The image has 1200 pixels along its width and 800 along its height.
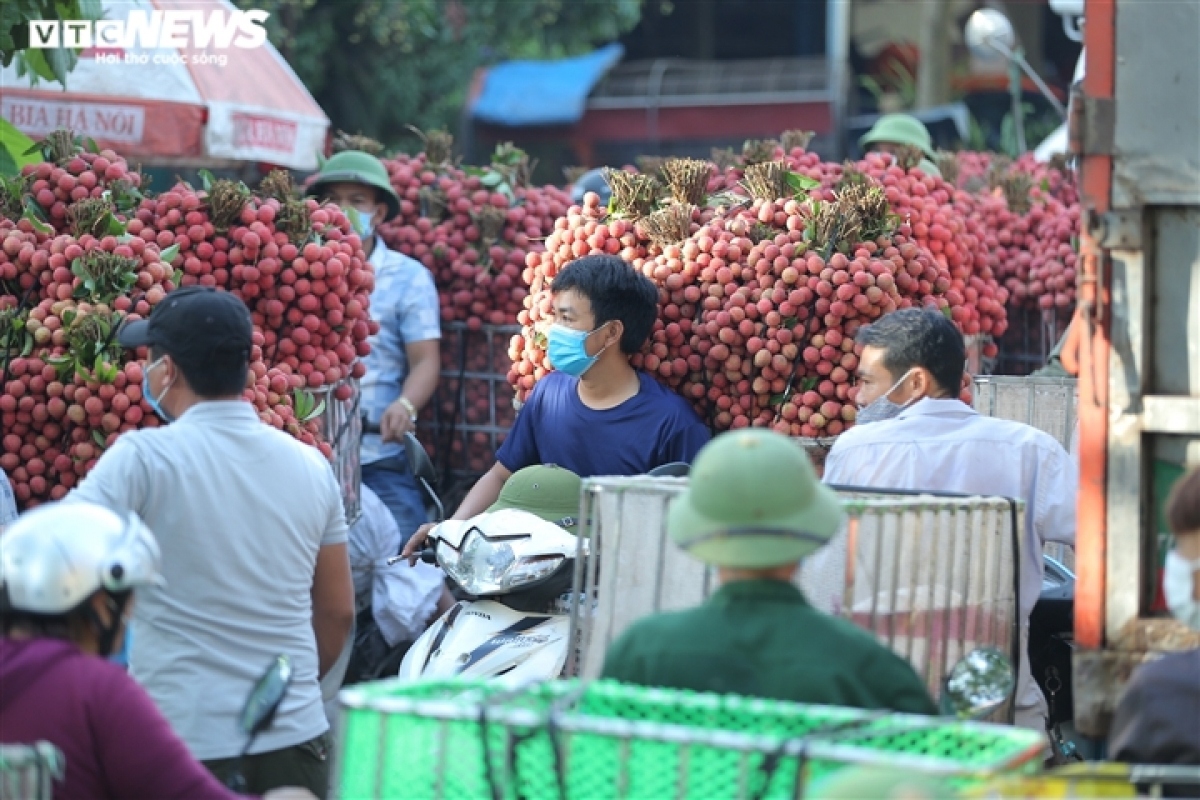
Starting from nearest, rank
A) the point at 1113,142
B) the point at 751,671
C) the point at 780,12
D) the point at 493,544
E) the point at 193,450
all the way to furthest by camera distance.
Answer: the point at 751,671 < the point at 1113,142 < the point at 193,450 < the point at 493,544 < the point at 780,12

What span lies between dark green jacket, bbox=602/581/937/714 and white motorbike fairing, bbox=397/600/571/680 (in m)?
1.77

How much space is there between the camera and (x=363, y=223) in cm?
647

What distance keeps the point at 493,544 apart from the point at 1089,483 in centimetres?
179

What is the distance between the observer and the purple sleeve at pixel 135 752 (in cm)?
276

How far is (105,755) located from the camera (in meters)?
2.77

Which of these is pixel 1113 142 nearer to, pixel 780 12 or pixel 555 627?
pixel 555 627

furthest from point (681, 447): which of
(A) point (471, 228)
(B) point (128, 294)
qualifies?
(A) point (471, 228)

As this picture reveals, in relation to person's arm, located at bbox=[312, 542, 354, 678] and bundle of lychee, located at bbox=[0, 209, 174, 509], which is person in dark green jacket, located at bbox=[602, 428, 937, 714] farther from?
bundle of lychee, located at bbox=[0, 209, 174, 509]

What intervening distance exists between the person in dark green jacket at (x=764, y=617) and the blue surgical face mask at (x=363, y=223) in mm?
3409

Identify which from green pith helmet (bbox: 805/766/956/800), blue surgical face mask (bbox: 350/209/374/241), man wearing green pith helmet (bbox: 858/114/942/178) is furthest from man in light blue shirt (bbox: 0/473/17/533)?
man wearing green pith helmet (bbox: 858/114/942/178)

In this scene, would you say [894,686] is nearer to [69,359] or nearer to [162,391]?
[162,391]

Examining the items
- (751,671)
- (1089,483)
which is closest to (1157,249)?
(1089,483)

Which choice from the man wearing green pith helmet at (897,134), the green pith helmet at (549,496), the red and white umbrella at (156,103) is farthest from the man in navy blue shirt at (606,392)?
the red and white umbrella at (156,103)

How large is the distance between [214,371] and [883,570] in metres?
1.47
